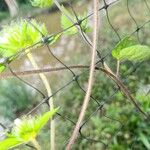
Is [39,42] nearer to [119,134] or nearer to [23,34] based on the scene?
[23,34]

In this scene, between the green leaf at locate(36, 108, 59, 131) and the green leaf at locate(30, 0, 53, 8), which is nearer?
the green leaf at locate(36, 108, 59, 131)

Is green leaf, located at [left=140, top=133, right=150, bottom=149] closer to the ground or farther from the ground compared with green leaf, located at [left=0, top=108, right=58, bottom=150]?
farther from the ground

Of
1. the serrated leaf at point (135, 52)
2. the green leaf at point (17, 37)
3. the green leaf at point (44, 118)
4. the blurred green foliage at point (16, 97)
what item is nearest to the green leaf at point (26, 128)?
the green leaf at point (44, 118)

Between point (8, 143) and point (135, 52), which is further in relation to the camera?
point (135, 52)

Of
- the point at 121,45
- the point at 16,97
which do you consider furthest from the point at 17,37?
the point at 16,97

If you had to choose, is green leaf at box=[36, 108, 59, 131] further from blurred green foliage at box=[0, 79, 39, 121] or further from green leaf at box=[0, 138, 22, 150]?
blurred green foliage at box=[0, 79, 39, 121]

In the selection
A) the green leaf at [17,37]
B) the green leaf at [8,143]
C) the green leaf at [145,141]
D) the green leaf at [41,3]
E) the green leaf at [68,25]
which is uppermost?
the green leaf at [41,3]

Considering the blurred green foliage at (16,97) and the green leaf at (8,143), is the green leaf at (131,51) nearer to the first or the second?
the green leaf at (8,143)

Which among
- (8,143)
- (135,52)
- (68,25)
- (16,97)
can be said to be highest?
(16,97)

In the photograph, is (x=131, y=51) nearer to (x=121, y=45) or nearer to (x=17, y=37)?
(x=121, y=45)

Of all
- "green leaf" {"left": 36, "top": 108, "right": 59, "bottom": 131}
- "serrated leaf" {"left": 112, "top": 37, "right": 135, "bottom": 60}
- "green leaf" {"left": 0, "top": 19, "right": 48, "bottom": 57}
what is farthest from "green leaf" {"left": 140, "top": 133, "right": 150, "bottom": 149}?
"green leaf" {"left": 36, "top": 108, "right": 59, "bottom": 131}
